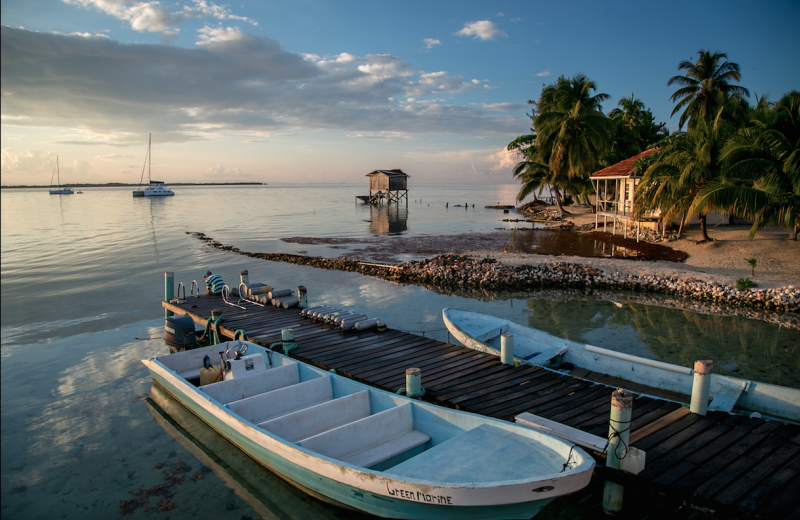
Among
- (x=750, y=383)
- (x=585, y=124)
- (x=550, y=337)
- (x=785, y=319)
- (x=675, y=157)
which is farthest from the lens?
(x=585, y=124)

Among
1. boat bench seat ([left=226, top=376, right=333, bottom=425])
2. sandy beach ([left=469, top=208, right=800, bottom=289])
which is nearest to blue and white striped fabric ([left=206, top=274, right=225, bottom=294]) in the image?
boat bench seat ([left=226, top=376, right=333, bottom=425])

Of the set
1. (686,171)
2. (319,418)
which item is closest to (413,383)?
(319,418)

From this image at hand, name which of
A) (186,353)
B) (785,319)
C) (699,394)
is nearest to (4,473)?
(186,353)

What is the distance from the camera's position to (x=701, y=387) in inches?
250

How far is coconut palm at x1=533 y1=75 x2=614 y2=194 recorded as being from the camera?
3878 centimetres

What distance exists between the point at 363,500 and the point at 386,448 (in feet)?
2.88

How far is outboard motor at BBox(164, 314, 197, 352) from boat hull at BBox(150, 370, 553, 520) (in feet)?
19.0

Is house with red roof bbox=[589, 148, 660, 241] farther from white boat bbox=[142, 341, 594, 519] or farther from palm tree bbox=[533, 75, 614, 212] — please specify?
white boat bbox=[142, 341, 594, 519]

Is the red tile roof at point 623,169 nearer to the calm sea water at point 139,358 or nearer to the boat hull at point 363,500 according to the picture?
the calm sea water at point 139,358

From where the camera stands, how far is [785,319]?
1371 centimetres

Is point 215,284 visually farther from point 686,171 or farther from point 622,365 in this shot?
point 686,171

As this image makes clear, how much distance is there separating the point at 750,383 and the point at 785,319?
883 centimetres

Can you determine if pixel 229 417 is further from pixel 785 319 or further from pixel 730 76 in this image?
pixel 730 76

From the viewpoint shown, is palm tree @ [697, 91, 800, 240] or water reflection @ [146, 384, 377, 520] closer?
water reflection @ [146, 384, 377, 520]
